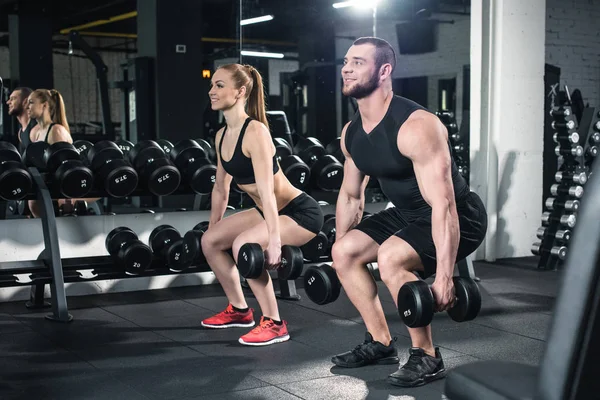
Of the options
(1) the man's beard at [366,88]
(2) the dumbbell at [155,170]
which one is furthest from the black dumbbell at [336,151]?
(1) the man's beard at [366,88]

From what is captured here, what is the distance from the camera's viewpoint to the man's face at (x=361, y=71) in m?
2.75

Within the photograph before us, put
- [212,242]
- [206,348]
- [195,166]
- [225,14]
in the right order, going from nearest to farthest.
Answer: [206,348] < [212,242] < [195,166] < [225,14]

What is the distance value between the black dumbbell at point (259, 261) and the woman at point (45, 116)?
182 cm

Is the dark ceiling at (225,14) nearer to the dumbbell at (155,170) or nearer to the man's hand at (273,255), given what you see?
the dumbbell at (155,170)

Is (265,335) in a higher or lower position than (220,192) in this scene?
lower

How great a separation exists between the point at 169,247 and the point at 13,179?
0.87 metres

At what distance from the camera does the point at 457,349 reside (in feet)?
11.0

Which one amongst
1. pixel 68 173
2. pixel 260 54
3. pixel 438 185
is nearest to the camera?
pixel 438 185

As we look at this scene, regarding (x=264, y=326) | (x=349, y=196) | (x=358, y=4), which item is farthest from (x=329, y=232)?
(x=358, y=4)

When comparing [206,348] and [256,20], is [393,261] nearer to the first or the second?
[206,348]

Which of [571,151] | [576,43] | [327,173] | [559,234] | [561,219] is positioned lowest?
[559,234]

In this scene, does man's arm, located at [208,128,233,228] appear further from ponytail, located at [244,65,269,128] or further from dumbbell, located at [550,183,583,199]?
dumbbell, located at [550,183,583,199]

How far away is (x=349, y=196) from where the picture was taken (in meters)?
2.99

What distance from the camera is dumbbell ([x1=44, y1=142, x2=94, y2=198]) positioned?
4.05 metres
